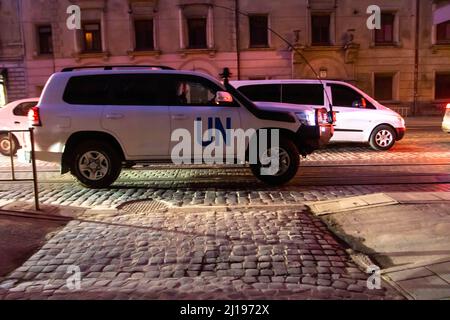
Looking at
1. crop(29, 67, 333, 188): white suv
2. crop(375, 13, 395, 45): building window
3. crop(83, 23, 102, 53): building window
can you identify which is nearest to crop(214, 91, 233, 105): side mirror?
crop(29, 67, 333, 188): white suv

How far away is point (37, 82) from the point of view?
28.1 m

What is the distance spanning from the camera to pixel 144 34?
28.2 metres

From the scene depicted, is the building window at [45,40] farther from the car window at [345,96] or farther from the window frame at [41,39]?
the car window at [345,96]

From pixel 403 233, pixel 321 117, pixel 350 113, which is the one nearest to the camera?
pixel 403 233

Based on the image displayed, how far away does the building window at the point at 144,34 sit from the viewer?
92.1ft

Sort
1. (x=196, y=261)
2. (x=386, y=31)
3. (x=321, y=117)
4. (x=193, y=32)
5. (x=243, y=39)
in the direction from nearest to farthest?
(x=196, y=261) → (x=321, y=117) → (x=243, y=39) → (x=193, y=32) → (x=386, y=31)

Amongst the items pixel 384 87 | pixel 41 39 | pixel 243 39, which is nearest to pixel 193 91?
pixel 243 39

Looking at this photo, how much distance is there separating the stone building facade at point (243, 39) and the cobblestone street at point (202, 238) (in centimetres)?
1808

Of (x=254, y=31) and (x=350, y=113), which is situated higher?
(x=254, y=31)

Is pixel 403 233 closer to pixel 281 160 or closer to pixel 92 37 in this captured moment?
pixel 281 160

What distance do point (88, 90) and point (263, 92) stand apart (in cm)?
556

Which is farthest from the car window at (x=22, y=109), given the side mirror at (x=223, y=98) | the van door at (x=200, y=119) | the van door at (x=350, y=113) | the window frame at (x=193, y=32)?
the window frame at (x=193, y=32)
